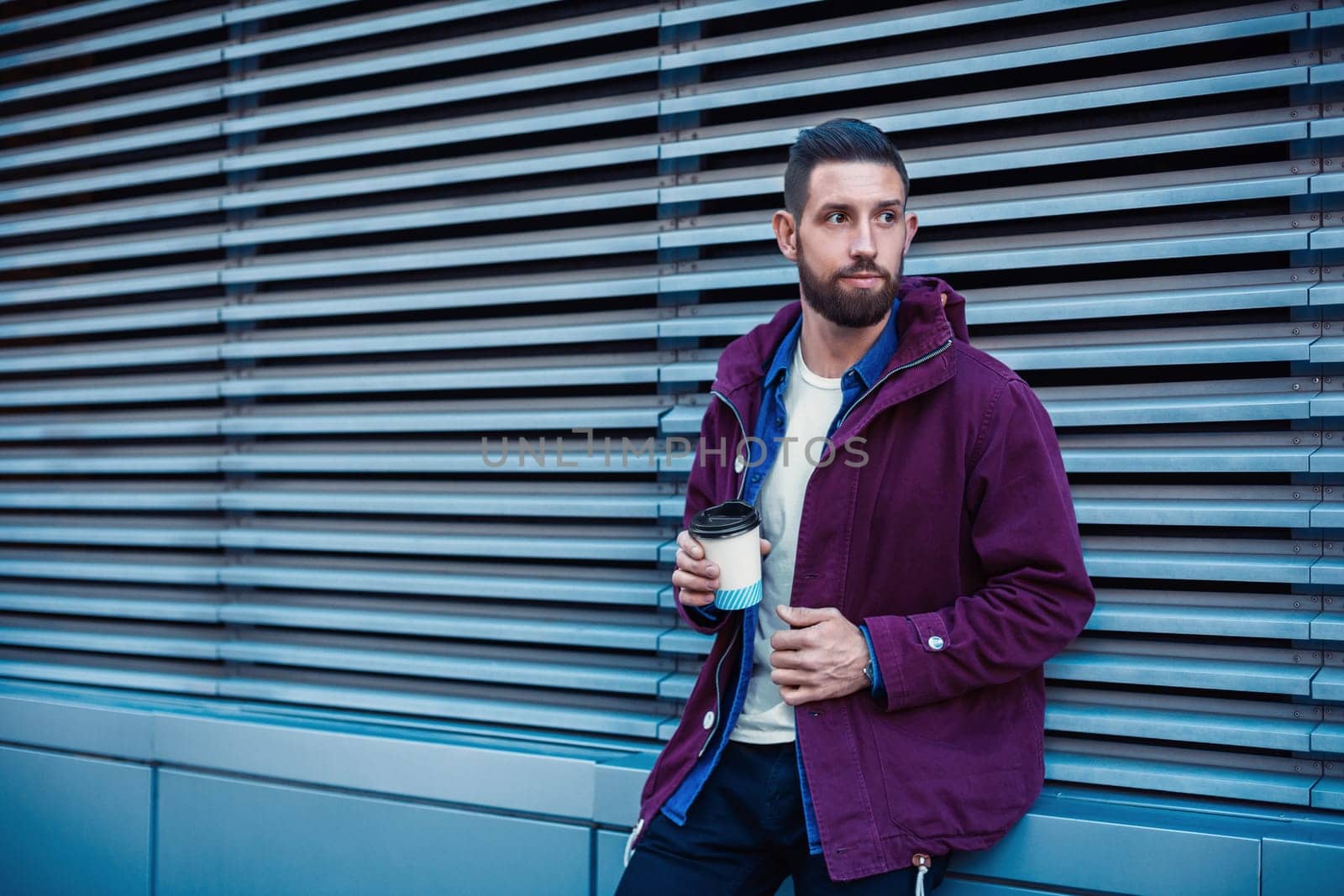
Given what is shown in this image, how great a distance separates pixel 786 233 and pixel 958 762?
134cm

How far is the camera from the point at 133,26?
13.6 ft

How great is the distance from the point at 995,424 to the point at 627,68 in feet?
5.78

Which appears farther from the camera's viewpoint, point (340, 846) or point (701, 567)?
point (340, 846)

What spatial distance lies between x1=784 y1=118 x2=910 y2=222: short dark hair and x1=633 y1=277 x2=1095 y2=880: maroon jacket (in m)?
0.32

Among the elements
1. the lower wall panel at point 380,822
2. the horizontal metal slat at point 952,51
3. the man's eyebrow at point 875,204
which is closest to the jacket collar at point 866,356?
the man's eyebrow at point 875,204

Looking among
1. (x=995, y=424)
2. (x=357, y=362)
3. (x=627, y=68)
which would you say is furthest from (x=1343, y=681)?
(x=357, y=362)

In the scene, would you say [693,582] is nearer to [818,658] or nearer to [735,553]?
[735,553]

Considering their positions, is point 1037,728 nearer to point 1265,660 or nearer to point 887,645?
point 887,645

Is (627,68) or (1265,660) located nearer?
(1265,660)

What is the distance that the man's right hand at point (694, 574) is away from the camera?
228 centimetres

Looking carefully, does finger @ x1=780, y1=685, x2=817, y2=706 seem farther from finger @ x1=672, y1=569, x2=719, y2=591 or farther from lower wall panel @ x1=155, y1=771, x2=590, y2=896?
lower wall panel @ x1=155, y1=771, x2=590, y2=896

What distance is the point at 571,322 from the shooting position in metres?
3.49

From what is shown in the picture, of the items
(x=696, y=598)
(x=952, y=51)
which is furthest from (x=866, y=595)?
(x=952, y=51)

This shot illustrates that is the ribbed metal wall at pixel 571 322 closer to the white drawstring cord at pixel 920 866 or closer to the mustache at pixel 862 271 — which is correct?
the mustache at pixel 862 271
